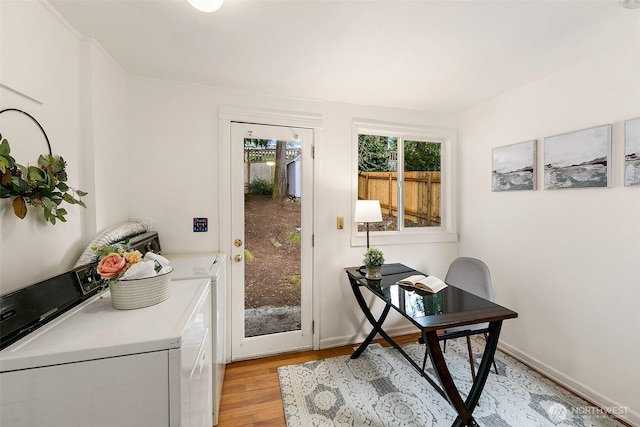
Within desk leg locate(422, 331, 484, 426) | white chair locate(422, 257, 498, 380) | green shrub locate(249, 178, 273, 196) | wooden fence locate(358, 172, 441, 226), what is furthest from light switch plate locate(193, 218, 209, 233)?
white chair locate(422, 257, 498, 380)

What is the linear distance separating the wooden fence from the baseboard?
1.45 metres

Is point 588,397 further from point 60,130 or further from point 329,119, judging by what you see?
point 60,130

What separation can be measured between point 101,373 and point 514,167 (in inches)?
122

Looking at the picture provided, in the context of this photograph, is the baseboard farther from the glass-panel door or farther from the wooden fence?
the glass-panel door

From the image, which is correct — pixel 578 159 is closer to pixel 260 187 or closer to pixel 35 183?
pixel 260 187

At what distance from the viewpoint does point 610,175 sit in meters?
1.81

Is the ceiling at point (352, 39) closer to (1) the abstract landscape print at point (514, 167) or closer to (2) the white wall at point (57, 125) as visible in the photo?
(2) the white wall at point (57, 125)

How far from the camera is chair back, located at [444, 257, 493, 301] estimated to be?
217cm

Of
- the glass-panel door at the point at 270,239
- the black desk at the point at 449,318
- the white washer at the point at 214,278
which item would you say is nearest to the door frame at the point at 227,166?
the glass-panel door at the point at 270,239

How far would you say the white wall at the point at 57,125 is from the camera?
3.72ft

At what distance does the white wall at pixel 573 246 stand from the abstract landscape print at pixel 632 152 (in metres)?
0.04

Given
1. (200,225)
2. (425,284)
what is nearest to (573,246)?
(425,284)

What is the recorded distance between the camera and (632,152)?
5.60ft

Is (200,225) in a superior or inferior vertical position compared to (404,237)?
superior
